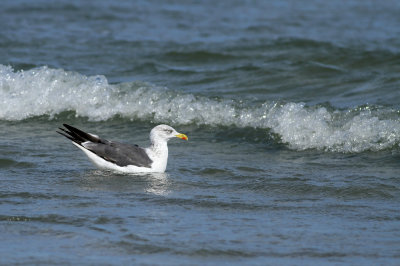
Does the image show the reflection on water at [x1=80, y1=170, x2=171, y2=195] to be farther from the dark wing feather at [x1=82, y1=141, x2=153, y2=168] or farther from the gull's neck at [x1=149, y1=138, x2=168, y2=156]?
the gull's neck at [x1=149, y1=138, x2=168, y2=156]

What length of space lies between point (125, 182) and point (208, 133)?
2.80m

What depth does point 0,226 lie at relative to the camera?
564 cm

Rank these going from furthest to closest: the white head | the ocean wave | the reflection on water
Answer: the ocean wave → the white head → the reflection on water

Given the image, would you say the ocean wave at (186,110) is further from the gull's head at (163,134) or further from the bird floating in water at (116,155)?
the bird floating in water at (116,155)

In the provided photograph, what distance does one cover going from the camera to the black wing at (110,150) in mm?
7637

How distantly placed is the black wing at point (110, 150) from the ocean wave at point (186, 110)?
2238mm

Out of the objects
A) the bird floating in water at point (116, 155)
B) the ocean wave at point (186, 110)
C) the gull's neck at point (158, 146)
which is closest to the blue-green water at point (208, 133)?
the ocean wave at point (186, 110)

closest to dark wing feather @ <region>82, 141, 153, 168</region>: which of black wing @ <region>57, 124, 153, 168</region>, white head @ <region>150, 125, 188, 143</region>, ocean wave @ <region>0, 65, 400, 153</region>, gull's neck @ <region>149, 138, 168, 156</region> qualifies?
black wing @ <region>57, 124, 153, 168</region>

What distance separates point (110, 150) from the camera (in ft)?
25.2

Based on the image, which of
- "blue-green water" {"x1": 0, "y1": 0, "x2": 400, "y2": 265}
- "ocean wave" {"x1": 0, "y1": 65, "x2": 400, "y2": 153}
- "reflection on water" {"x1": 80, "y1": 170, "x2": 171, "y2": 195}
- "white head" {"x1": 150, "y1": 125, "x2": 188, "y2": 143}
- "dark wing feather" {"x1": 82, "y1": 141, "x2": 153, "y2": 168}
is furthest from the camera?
"ocean wave" {"x1": 0, "y1": 65, "x2": 400, "y2": 153}

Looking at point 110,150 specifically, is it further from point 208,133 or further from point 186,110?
point 186,110

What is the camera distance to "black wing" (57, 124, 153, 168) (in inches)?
301

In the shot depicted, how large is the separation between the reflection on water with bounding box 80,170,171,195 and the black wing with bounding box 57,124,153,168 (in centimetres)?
13

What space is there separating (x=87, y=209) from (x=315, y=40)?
9898 mm
